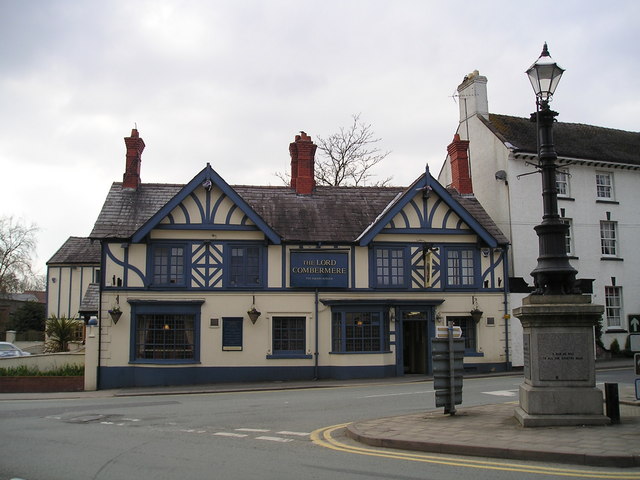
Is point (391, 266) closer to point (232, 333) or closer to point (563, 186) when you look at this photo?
point (232, 333)

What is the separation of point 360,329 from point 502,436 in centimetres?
1461

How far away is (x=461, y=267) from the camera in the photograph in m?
25.3

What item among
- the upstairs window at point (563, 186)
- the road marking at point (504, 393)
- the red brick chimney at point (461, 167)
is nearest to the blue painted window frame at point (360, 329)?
the road marking at point (504, 393)

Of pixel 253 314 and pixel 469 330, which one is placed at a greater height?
pixel 253 314

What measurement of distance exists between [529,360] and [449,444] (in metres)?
2.55

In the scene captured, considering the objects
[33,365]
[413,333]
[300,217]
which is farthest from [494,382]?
[33,365]

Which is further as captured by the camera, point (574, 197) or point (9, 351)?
point (574, 197)

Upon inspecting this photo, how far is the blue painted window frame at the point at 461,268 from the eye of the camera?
25.2 meters

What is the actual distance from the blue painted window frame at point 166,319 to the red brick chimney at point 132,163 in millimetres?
5948

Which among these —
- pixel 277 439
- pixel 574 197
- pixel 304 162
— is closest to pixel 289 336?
pixel 304 162

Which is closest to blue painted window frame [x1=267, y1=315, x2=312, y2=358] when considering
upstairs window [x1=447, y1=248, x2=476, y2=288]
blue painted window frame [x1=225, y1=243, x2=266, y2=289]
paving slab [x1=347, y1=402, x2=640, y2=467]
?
blue painted window frame [x1=225, y1=243, x2=266, y2=289]

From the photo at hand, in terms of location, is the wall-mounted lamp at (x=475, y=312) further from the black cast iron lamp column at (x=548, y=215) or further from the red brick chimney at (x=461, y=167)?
the black cast iron lamp column at (x=548, y=215)

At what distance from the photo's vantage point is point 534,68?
11.1 meters

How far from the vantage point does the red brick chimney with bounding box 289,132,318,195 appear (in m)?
26.9
